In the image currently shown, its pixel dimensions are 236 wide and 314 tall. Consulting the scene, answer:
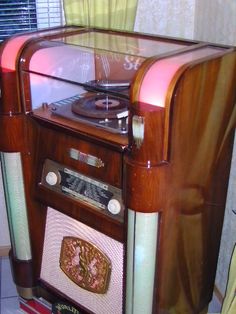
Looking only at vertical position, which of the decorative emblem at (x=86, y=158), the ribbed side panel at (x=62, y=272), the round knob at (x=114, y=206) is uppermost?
the decorative emblem at (x=86, y=158)

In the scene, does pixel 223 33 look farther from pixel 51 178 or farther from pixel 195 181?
pixel 51 178

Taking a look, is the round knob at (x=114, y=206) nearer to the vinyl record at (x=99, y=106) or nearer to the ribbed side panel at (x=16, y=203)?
the vinyl record at (x=99, y=106)

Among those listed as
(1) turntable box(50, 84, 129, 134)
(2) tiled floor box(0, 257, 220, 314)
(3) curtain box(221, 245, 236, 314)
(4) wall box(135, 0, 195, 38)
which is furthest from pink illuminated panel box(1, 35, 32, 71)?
(2) tiled floor box(0, 257, 220, 314)

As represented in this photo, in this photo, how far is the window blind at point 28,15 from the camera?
1774mm

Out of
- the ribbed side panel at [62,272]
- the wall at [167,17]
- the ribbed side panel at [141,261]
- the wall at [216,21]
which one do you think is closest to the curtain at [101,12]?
the wall at [167,17]

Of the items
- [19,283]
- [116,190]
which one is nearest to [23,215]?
[19,283]

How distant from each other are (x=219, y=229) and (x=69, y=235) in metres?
0.49

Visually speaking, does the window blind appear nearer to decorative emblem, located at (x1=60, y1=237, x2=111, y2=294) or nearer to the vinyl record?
the vinyl record

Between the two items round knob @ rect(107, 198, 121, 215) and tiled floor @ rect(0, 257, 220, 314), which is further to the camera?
tiled floor @ rect(0, 257, 220, 314)

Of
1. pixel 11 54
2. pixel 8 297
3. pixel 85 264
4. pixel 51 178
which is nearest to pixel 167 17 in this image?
pixel 11 54

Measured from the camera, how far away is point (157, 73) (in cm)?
98

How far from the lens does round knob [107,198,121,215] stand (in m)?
1.18

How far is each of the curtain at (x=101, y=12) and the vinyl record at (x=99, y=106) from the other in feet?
1.13

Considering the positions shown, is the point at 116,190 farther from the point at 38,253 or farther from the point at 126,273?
the point at 38,253
